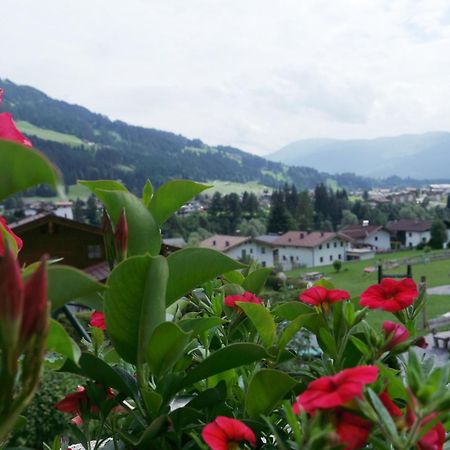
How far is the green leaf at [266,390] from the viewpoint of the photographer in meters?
0.67

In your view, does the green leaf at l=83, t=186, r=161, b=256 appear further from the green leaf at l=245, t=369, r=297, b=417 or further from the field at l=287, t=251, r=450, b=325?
the field at l=287, t=251, r=450, b=325

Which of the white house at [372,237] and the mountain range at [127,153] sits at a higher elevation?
the mountain range at [127,153]

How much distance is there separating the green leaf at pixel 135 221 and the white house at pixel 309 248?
50.8 m

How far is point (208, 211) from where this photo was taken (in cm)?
6744

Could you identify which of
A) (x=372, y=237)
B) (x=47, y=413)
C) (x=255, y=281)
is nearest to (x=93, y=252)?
(x=47, y=413)

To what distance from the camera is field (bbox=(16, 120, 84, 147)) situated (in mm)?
113062

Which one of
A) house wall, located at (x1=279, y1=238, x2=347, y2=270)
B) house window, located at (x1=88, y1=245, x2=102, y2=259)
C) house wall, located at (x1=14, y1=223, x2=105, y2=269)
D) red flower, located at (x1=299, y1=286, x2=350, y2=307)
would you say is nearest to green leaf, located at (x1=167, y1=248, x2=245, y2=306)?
red flower, located at (x1=299, y1=286, x2=350, y2=307)

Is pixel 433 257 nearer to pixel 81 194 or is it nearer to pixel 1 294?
pixel 1 294

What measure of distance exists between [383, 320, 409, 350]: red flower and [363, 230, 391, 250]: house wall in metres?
58.6

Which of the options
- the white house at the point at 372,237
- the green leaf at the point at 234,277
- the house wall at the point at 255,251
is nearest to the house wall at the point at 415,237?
the white house at the point at 372,237

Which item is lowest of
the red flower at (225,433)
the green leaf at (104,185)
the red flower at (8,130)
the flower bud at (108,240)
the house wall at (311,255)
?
the house wall at (311,255)

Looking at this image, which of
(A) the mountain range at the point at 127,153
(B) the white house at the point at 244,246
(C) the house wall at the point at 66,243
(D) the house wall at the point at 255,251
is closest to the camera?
(C) the house wall at the point at 66,243

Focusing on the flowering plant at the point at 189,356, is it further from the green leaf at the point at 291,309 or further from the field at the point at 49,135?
the field at the point at 49,135

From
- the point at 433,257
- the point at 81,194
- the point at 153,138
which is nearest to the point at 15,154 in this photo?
the point at 433,257
